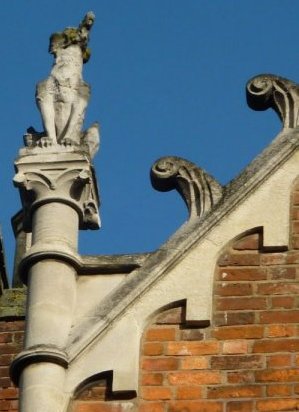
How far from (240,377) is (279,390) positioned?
0.25 meters

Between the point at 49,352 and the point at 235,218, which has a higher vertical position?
the point at 235,218

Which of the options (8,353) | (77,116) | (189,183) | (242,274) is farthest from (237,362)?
(8,353)

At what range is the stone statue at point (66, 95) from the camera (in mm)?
13906

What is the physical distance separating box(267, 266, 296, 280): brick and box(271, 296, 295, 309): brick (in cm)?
15

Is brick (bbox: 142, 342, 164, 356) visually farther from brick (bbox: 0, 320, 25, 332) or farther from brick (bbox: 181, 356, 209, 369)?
brick (bbox: 0, 320, 25, 332)

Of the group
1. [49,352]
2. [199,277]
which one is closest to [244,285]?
[199,277]

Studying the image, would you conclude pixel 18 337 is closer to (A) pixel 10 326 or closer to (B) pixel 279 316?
(A) pixel 10 326

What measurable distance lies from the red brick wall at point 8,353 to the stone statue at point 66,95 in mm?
2349

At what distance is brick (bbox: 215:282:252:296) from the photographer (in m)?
13.0

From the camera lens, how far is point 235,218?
43.8ft

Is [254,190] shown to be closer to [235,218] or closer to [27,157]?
[235,218]

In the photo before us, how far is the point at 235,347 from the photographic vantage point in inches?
501

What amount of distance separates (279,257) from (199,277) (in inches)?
19.3

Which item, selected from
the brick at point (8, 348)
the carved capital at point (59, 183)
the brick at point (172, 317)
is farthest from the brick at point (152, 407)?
Answer: the brick at point (8, 348)
